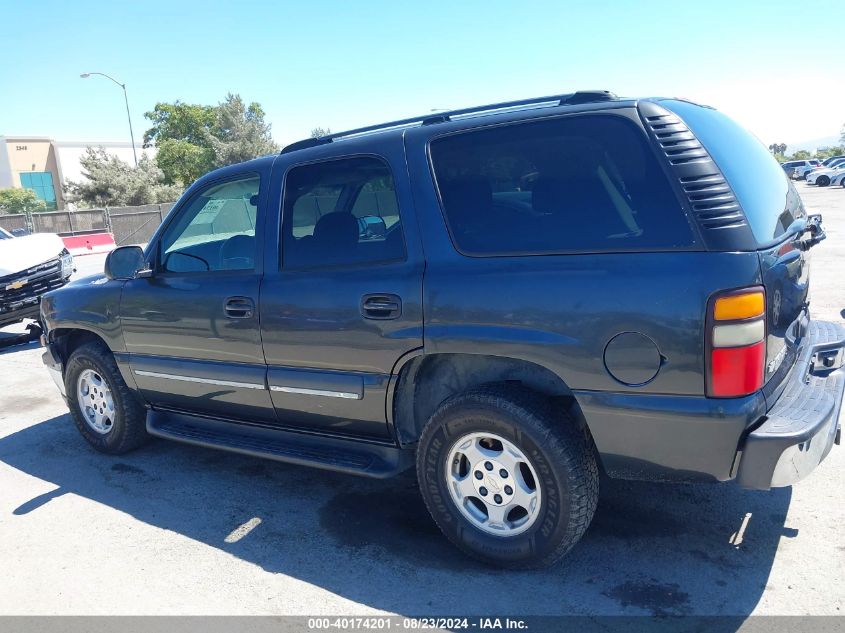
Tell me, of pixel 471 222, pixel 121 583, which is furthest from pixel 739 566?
pixel 121 583

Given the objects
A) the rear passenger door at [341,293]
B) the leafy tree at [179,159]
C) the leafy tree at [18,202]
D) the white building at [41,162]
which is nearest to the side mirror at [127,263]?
the rear passenger door at [341,293]

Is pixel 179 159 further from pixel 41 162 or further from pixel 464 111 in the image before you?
pixel 464 111

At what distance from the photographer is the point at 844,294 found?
8.19 metres

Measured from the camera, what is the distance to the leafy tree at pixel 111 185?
133 ft

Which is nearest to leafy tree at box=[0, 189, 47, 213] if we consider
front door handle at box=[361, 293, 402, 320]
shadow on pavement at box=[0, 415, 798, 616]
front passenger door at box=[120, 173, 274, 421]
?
front passenger door at box=[120, 173, 274, 421]

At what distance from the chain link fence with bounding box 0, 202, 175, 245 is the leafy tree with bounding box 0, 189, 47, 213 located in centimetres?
1958

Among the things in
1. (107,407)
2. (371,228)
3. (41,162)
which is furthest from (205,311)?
(41,162)

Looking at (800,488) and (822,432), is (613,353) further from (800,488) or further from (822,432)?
(800,488)

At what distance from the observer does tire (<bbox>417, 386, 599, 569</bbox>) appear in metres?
2.81

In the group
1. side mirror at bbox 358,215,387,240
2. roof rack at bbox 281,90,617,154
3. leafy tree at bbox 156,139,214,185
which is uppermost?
leafy tree at bbox 156,139,214,185

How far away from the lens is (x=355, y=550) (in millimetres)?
3332

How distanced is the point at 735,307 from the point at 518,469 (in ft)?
3.76

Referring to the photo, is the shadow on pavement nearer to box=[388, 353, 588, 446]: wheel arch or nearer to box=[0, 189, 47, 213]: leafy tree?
box=[388, 353, 588, 446]: wheel arch

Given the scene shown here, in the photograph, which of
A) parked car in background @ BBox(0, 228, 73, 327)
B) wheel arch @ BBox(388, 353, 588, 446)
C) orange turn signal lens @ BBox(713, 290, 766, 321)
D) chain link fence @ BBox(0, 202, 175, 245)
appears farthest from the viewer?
chain link fence @ BBox(0, 202, 175, 245)
